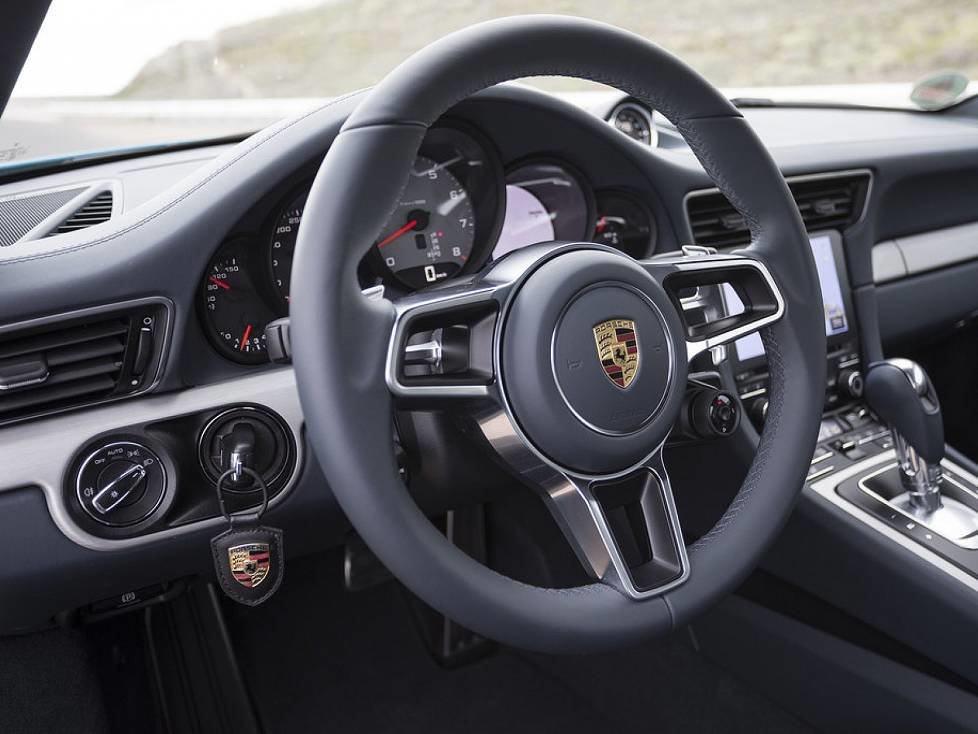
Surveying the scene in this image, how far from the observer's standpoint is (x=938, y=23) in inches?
121

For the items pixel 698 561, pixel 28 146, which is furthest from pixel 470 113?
pixel 28 146

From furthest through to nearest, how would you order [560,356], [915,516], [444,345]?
[915,516], [444,345], [560,356]

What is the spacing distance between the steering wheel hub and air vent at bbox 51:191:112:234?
0.73 meters

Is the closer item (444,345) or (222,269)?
(444,345)

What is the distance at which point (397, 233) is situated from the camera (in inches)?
53.1

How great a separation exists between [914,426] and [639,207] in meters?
0.64

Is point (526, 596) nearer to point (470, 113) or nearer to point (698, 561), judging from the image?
point (698, 561)

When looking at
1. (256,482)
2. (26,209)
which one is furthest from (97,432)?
(26,209)

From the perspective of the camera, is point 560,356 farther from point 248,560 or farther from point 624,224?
point 624,224

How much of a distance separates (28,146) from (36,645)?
2.90 ft

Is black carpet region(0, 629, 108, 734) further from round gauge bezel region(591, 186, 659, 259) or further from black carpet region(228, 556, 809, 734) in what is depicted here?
round gauge bezel region(591, 186, 659, 259)

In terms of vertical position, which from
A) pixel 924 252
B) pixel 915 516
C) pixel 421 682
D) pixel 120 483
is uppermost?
pixel 120 483

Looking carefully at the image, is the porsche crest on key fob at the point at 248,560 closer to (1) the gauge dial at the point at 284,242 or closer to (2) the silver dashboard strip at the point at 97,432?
A: (2) the silver dashboard strip at the point at 97,432

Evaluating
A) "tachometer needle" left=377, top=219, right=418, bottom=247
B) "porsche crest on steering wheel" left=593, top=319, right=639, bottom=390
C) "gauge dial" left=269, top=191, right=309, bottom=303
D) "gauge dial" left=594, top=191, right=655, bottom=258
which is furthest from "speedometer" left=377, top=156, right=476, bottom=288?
"porsche crest on steering wheel" left=593, top=319, right=639, bottom=390
